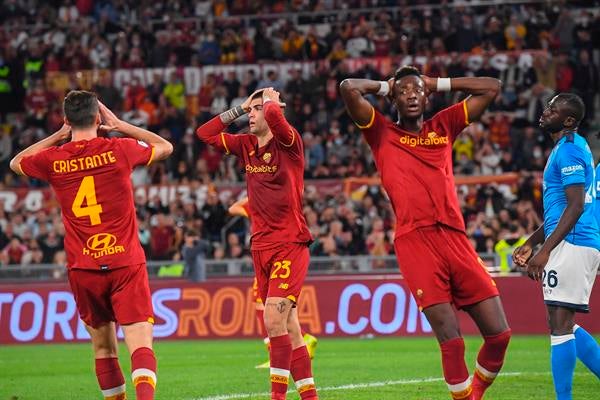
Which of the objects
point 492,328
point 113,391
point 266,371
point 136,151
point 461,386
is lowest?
point 266,371

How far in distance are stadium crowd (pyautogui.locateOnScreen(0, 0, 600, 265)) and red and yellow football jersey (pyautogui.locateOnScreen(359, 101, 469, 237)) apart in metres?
12.9

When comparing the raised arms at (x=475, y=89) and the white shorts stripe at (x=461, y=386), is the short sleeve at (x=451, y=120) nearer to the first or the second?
the raised arms at (x=475, y=89)

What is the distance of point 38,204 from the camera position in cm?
2770

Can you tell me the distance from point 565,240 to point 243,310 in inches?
483

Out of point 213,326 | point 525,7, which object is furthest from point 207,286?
point 525,7

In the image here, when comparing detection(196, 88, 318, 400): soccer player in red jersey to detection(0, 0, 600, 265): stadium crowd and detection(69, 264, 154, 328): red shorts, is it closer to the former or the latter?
detection(69, 264, 154, 328): red shorts

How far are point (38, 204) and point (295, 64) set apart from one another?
731 cm

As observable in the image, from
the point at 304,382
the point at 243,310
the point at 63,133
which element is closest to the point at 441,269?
the point at 304,382

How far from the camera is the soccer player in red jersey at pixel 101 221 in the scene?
875 centimetres

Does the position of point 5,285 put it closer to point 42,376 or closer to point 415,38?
point 42,376

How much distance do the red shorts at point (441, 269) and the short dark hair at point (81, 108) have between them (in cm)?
251

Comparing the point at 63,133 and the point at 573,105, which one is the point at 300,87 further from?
the point at 63,133

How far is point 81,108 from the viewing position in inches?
346

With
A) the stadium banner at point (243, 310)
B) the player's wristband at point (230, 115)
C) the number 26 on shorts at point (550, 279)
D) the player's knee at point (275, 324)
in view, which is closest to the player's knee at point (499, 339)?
the number 26 on shorts at point (550, 279)
